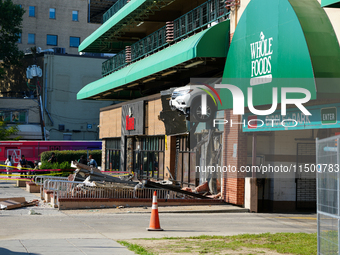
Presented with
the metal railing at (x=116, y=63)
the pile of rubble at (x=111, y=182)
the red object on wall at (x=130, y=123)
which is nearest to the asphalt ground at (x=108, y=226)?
the pile of rubble at (x=111, y=182)

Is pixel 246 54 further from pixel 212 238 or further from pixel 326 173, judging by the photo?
pixel 326 173

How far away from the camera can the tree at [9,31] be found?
62469 mm

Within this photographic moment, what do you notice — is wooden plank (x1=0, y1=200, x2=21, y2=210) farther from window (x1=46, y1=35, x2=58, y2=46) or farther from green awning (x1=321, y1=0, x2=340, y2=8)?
window (x1=46, y1=35, x2=58, y2=46)

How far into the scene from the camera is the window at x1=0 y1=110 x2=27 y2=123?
6034 cm

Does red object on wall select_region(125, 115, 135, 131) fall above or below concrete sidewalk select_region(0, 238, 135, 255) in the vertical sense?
above

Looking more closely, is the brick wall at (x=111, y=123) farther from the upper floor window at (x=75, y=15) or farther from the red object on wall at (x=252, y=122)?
the upper floor window at (x=75, y=15)

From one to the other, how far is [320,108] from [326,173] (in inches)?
302

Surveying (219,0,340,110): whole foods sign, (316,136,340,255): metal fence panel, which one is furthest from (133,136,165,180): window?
(316,136,340,255): metal fence panel

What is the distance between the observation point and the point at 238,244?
425 inches

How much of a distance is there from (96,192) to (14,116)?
45.2 metres

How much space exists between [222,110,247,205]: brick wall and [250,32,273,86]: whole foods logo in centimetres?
299

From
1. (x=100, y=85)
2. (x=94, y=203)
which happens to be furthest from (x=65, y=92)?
(x=94, y=203)

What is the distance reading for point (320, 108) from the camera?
46.4 feet

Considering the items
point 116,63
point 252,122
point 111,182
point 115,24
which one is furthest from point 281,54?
point 116,63
